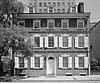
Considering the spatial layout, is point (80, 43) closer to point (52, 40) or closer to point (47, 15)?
point (52, 40)

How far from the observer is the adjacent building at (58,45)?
26031 millimetres

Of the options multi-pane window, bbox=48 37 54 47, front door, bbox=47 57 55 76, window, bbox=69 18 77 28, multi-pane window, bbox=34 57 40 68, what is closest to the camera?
front door, bbox=47 57 55 76

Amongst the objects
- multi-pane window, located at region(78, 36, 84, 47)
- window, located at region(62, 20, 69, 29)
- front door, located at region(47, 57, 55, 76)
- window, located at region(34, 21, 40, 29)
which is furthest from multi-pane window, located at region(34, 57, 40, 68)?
multi-pane window, located at region(78, 36, 84, 47)

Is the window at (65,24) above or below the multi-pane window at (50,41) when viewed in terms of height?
above

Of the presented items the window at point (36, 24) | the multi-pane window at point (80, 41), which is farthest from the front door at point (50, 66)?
the window at point (36, 24)

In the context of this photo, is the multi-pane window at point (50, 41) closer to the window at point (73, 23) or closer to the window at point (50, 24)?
the window at point (50, 24)

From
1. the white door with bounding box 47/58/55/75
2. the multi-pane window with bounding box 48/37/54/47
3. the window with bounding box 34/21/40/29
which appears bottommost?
the white door with bounding box 47/58/55/75

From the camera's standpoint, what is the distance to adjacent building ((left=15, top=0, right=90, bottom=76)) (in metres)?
26.0

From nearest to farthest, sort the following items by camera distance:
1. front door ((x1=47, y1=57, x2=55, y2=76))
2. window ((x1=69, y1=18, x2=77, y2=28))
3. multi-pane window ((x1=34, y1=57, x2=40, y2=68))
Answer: front door ((x1=47, y1=57, x2=55, y2=76)), multi-pane window ((x1=34, y1=57, x2=40, y2=68)), window ((x1=69, y1=18, x2=77, y2=28))

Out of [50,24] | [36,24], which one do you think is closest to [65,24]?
[50,24]

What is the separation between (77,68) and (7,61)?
11.0 metres

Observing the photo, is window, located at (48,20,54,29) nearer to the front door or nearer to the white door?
the front door

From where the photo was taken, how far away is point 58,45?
26.4 m

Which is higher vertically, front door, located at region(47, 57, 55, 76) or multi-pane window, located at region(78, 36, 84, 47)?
multi-pane window, located at region(78, 36, 84, 47)
